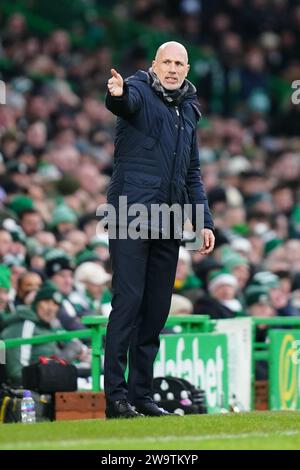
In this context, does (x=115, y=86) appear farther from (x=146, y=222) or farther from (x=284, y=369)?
(x=284, y=369)

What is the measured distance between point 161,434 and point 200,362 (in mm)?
4022

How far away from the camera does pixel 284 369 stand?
1323cm

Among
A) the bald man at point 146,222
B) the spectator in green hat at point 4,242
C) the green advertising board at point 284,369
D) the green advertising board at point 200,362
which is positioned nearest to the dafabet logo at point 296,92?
the spectator in green hat at point 4,242

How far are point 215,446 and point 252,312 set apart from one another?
7660 millimetres

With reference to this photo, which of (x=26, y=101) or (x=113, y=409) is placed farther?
(x=26, y=101)

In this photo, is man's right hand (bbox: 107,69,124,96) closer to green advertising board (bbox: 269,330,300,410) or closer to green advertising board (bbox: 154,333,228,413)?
green advertising board (bbox: 154,333,228,413)

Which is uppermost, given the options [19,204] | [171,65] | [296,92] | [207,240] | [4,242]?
[296,92]

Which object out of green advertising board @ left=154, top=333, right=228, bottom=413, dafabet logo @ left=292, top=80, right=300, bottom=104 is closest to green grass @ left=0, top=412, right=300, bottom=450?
green advertising board @ left=154, top=333, right=228, bottom=413

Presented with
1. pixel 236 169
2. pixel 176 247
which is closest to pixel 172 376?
pixel 176 247

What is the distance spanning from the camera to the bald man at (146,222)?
368 inches

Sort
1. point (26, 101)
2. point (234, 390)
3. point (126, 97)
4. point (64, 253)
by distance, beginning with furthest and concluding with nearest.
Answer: point (26, 101)
point (64, 253)
point (234, 390)
point (126, 97)

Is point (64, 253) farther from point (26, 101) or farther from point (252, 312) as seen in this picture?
point (26, 101)

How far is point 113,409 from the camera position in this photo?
9.43m

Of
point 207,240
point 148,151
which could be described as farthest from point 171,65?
point 207,240
